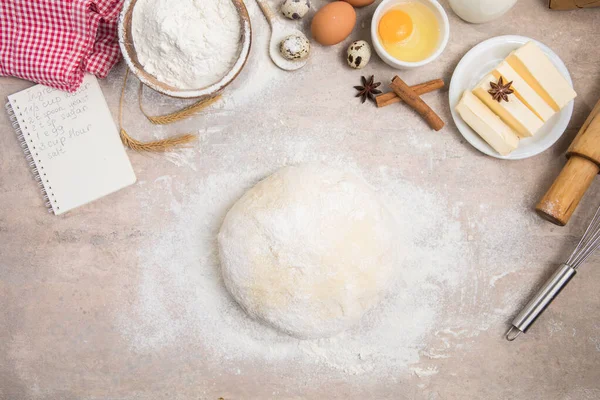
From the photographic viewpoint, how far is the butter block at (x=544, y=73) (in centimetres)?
137

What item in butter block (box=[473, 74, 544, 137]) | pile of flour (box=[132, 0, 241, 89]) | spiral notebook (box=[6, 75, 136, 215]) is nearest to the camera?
pile of flour (box=[132, 0, 241, 89])

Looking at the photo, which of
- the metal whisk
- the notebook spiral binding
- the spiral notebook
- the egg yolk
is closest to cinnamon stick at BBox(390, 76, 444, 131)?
the egg yolk

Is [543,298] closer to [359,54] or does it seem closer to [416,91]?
[416,91]

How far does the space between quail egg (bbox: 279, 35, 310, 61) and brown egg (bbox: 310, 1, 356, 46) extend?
0.05 metres

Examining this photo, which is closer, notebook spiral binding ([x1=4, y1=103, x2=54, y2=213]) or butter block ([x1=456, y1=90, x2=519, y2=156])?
butter block ([x1=456, y1=90, x2=519, y2=156])

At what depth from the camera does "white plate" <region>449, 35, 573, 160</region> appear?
1406 mm

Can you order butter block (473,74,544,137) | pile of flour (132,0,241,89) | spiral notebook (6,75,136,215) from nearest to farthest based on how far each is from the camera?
pile of flour (132,0,241,89) → butter block (473,74,544,137) → spiral notebook (6,75,136,215)

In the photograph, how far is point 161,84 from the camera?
1.34 meters

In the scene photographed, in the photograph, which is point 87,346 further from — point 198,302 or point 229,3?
point 229,3

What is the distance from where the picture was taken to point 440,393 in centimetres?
149

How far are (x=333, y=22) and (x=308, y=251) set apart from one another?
2.24ft

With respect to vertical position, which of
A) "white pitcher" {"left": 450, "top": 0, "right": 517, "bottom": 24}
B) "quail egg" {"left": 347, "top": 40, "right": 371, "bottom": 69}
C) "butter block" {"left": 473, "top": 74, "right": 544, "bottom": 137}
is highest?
"white pitcher" {"left": 450, "top": 0, "right": 517, "bottom": 24}

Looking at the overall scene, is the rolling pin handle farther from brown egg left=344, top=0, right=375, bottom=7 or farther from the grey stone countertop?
brown egg left=344, top=0, right=375, bottom=7

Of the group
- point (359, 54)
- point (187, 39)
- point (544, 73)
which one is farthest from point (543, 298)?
point (187, 39)
